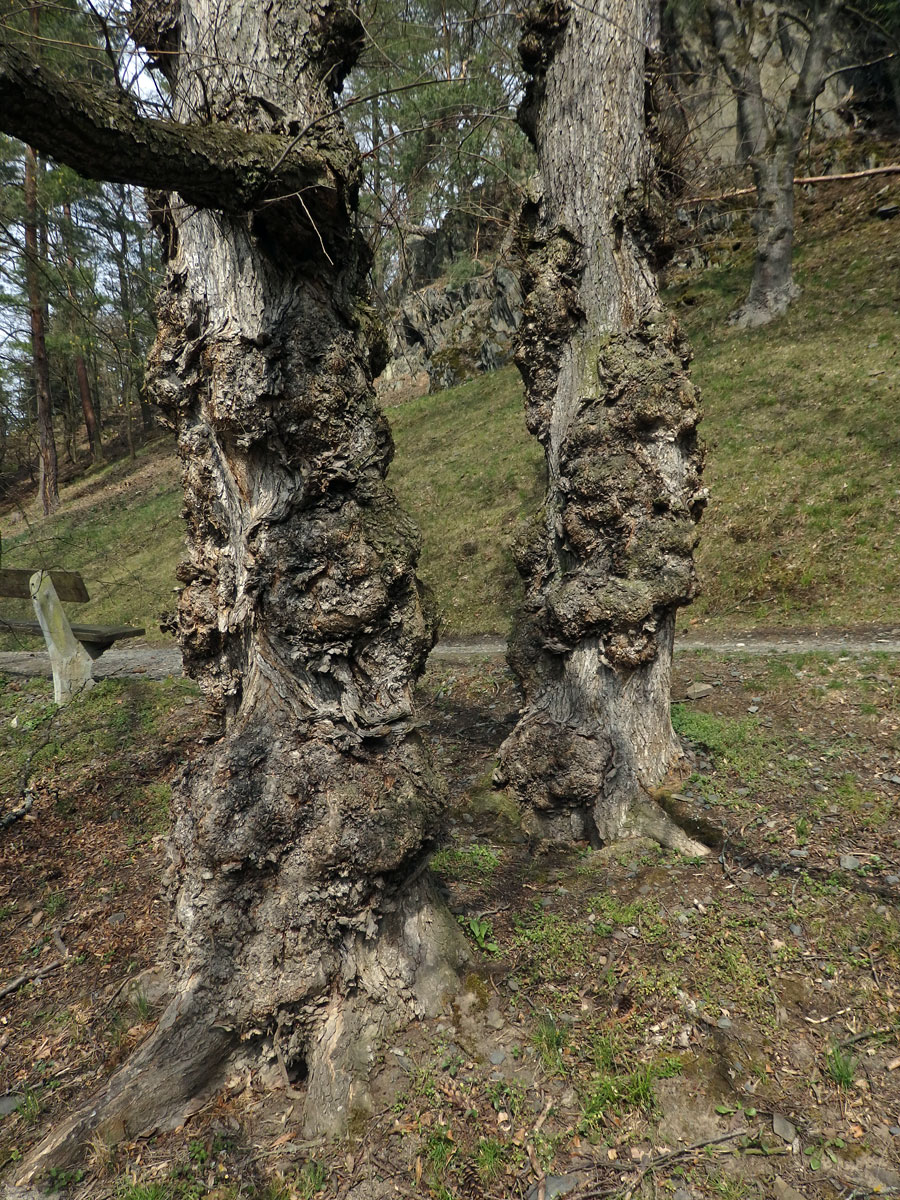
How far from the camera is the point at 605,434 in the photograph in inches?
171

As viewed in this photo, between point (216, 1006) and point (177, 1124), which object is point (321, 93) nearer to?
point (216, 1006)

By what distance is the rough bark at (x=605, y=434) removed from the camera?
4262 millimetres

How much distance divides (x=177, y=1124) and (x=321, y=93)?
4333 mm

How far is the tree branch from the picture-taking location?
1845mm

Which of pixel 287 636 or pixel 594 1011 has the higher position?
pixel 287 636

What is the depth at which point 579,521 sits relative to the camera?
14.6 feet

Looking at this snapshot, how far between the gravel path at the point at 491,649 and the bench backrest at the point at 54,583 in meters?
1.10

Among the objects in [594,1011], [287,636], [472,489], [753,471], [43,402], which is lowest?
[594,1011]

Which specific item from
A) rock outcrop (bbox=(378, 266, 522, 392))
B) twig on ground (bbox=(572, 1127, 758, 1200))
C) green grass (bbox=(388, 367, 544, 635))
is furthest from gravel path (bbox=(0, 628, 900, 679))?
rock outcrop (bbox=(378, 266, 522, 392))

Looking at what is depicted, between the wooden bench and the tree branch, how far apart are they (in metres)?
6.20

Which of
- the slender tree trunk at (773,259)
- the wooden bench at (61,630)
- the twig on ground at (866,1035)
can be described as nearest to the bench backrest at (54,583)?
the wooden bench at (61,630)

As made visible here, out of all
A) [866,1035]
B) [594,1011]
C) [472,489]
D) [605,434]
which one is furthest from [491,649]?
A: [866,1035]

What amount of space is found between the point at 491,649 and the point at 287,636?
247 inches

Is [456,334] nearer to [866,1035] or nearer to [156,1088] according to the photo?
[866,1035]
